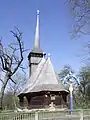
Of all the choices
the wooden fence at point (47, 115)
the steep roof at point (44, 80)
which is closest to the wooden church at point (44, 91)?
the steep roof at point (44, 80)

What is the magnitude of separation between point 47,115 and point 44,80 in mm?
19584

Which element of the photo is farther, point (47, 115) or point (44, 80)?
point (44, 80)

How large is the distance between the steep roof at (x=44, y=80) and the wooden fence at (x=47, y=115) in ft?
54.9

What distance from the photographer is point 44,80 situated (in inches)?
1332

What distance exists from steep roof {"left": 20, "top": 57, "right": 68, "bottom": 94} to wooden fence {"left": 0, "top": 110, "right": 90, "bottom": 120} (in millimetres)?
16735

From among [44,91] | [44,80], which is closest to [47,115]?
[44,91]

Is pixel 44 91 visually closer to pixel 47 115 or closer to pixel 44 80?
pixel 44 80

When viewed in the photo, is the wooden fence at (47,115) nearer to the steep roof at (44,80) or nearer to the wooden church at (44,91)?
the wooden church at (44,91)

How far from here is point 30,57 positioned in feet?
136

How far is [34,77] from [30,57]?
20.3 feet

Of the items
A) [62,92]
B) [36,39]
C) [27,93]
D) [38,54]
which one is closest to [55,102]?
[62,92]

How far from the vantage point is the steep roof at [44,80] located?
3231 cm

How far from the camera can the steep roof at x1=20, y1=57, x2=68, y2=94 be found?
32.3 metres

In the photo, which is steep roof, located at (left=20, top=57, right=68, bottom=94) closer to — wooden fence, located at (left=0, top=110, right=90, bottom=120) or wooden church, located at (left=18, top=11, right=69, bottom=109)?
wooden church, located at (left=18, top=11, right=69, bottom=109)
